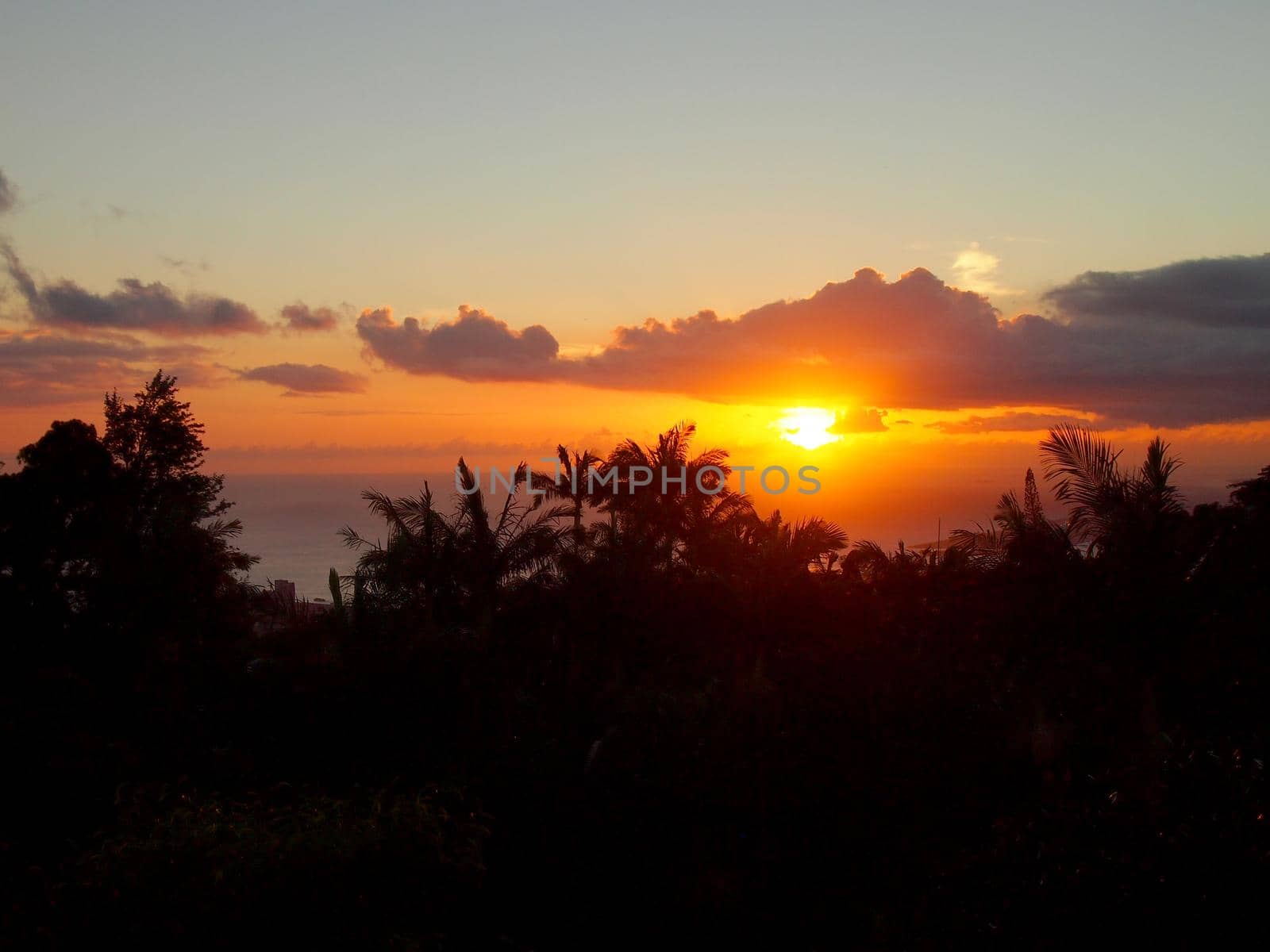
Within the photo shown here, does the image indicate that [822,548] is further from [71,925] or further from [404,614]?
[71,925]

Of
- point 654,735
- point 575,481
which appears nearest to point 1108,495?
point 654,735

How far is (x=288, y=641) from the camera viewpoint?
19391mm

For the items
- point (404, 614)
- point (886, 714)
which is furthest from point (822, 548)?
point (404, 614)

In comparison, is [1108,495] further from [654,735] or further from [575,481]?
[575,481]

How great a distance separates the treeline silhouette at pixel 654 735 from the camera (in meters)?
6.30

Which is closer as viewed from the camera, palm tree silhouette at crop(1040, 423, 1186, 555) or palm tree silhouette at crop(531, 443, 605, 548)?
palm tree silhouette at crop(1040, 423, 1186, 555)

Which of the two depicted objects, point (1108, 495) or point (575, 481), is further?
point (575, 481)

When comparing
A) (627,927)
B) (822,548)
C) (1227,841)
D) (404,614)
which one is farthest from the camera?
(822,548)

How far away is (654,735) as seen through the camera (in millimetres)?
14203

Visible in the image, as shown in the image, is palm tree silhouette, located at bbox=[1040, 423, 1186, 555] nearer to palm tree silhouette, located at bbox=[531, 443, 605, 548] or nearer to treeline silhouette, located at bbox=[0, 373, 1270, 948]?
treeline silhouette, located at bbox=[0, 373, 1270, 948]

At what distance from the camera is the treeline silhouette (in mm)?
6297

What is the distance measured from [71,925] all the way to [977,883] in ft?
19.7

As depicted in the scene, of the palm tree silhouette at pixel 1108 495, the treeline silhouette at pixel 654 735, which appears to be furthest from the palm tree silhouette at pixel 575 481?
the palm tree silhouette at pixel 1108 495

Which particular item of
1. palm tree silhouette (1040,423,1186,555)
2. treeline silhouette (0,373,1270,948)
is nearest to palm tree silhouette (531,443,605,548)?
treeline silhouette (0,373,1270,948)
